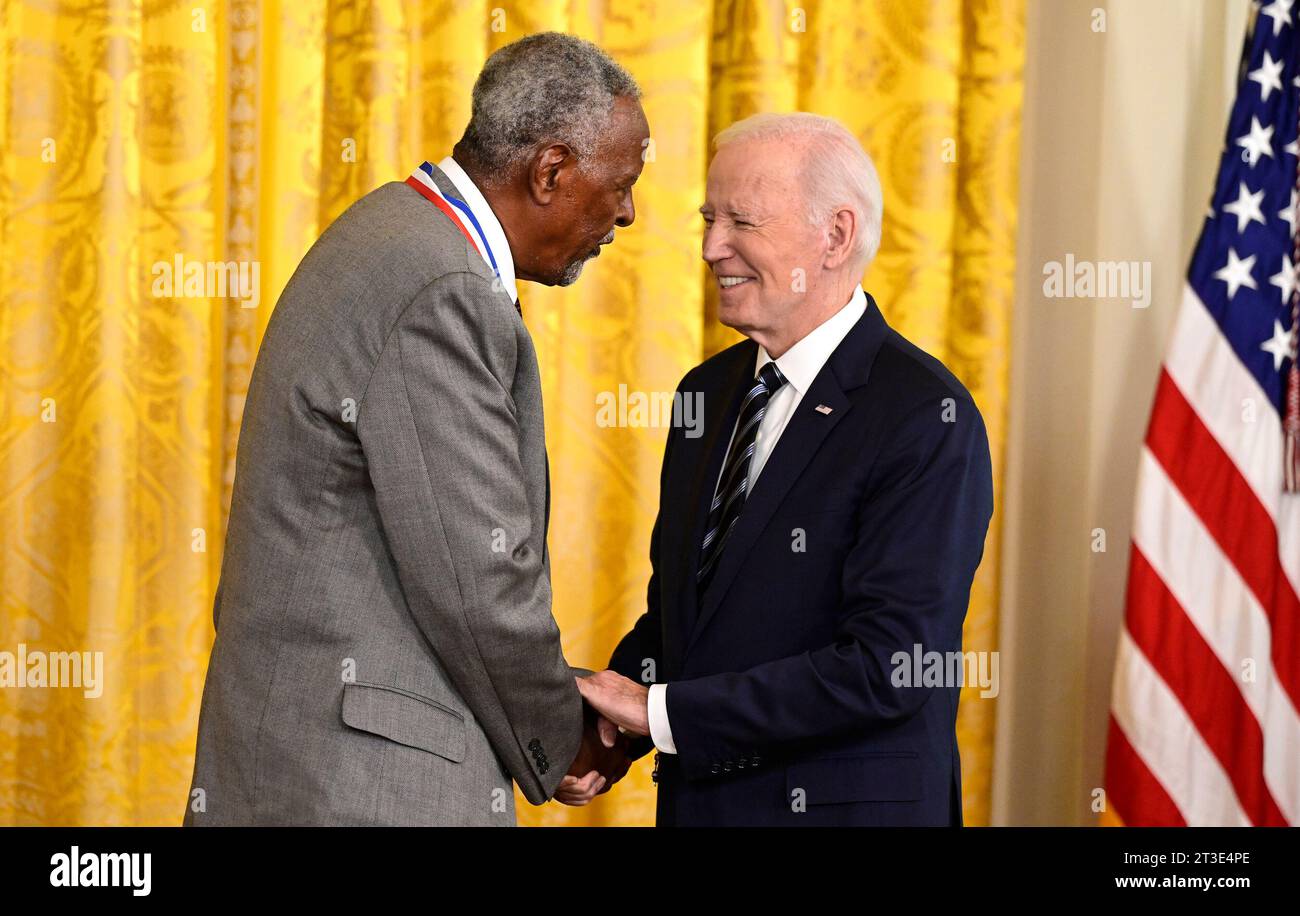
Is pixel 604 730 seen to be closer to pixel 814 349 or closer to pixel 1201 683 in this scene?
pixel 814 349

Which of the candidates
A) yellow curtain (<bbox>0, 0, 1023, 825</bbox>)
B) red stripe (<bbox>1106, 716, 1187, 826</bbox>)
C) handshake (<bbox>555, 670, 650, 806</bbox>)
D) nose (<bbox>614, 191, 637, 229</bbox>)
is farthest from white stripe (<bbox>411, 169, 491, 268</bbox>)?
red stripe (<bbox>1106, 716, 1187, 826</bbox>)

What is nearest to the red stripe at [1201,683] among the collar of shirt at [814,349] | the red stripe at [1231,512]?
the red stripe at [1231,512]

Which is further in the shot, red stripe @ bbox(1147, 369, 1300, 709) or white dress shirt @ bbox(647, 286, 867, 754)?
red stripe @ bbox(1147, 369, 1300, 709)

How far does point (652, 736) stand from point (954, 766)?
561 millimetres

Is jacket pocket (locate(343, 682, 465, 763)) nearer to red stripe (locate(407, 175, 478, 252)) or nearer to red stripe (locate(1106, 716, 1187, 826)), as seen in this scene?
red stripe (locate(407, 175, 478, 252))

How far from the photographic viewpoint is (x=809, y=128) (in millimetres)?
2342

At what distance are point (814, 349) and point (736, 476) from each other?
27cm

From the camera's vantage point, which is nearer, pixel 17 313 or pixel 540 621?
pixel 540 621

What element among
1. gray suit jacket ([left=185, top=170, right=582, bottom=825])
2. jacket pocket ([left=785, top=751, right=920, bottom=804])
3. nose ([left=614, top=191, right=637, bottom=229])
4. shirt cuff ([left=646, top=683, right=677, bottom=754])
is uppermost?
nose ([left=614, top=191, right=637, bottom=229])

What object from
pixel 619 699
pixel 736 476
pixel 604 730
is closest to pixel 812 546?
pixel 736 476

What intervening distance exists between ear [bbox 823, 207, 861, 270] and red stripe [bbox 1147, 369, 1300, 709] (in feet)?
5.25

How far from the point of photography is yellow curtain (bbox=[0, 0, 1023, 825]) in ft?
→ 12.3
